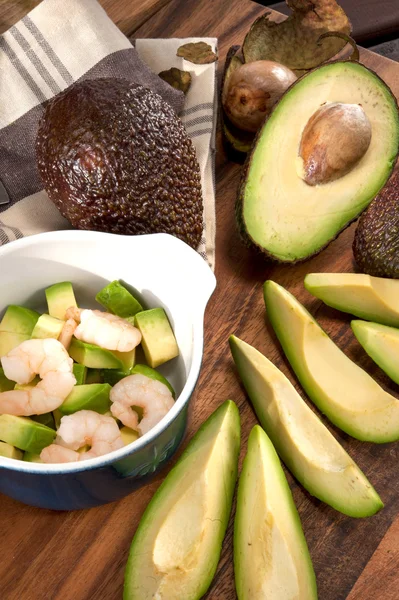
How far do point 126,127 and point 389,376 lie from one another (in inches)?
17.6

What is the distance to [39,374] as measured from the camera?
30.2 inches

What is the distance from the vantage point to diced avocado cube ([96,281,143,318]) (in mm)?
848

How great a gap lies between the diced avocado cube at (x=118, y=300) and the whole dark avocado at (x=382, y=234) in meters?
0.32

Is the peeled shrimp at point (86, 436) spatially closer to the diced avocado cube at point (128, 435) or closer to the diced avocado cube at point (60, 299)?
the diced avocado cube at point (128, 435)

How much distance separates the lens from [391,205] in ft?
2.99

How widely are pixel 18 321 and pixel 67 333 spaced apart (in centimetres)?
7

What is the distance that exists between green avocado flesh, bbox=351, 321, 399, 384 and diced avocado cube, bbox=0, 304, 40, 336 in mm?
397

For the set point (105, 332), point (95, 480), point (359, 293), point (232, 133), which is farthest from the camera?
point (232, 133)

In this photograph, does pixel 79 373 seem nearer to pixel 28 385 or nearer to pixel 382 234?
pixel 28 385

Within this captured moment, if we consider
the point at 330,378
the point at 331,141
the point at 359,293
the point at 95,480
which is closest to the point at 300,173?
the point at 331,141

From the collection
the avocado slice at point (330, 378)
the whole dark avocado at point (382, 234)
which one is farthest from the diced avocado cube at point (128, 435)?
the whole dark avocado at point (382, 234)

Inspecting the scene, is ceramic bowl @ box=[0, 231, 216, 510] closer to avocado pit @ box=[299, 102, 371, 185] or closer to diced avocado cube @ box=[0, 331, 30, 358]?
diced avocado cube @ box=[0, 331, 30, 358]

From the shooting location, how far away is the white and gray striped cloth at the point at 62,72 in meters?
1.07

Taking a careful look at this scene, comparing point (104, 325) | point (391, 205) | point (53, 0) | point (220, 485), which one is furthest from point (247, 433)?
point (53, 0)
